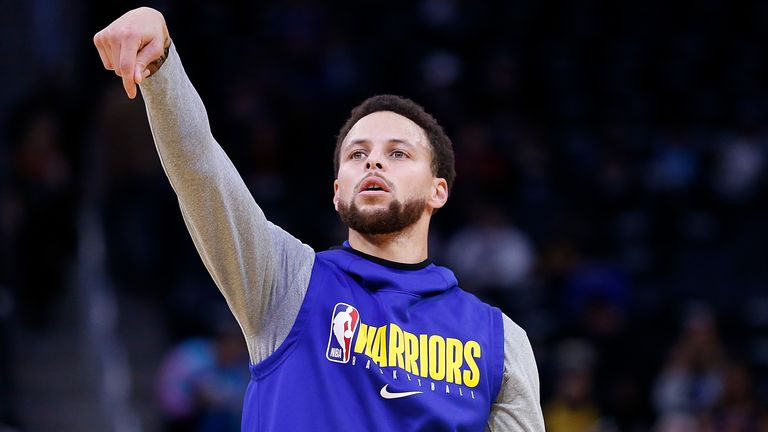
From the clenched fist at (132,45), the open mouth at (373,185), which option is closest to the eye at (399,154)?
the open mouth at (373,185)

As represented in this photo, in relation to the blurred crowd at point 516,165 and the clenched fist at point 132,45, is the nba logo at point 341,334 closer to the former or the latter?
the clenched fist at point 132,45

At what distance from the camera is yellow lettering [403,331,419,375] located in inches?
127

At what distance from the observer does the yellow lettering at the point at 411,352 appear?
322cm

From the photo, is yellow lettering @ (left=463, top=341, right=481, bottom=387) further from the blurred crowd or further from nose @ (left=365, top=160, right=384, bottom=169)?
the blurred crowd

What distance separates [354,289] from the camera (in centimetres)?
331

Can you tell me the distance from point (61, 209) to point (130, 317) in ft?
4.55

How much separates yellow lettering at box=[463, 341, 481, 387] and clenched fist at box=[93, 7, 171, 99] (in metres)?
1.15

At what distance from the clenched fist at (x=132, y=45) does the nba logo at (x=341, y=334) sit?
32.0 inches

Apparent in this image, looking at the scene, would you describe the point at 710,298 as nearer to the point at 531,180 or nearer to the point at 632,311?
the point at 632,311

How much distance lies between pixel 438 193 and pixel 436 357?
0.54 metres

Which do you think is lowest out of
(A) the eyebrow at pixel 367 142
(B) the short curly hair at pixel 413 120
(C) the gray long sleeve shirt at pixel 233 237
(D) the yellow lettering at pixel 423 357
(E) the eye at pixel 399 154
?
(D) the yellow lettering at pixel 423 357

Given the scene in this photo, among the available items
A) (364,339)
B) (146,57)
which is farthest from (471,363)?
(146,57)

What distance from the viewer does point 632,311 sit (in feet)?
32.6

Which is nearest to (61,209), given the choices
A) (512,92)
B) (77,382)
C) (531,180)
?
(77,382)
